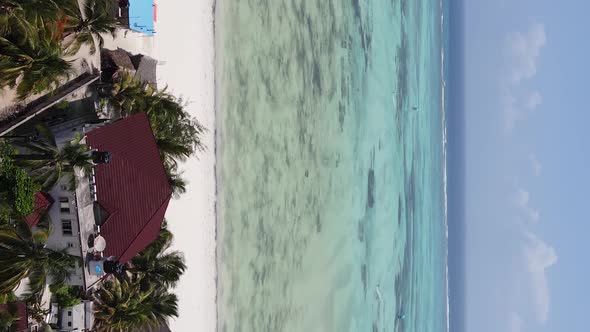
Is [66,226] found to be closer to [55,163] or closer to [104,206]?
[104,206]

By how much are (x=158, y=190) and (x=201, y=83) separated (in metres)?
4.83

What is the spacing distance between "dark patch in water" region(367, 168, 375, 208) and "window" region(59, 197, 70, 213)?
19321mm

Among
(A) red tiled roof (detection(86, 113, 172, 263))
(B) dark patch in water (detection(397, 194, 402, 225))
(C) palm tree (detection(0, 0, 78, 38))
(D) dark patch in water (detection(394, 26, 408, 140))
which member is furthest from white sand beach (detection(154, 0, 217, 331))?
(D) dark patch in water (detection(394, 26, 408, 140))

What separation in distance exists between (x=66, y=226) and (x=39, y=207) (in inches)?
31.5

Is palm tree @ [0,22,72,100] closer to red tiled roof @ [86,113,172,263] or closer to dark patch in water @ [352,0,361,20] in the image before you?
red tiled roof @ [86,113,172,263]

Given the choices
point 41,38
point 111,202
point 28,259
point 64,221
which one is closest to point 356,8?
point 111,202

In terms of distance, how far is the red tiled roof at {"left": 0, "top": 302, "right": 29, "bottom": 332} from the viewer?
1331cm

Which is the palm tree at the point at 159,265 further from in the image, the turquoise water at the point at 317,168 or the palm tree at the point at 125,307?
the turquoise water at the point at 317,168

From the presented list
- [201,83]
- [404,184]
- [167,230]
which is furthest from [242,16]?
[404,184]

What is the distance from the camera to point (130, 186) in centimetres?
1588

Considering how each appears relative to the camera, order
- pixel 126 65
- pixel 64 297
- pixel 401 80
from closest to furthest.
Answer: pixel 64 297 → pixel 126 65 → pixel 401 80

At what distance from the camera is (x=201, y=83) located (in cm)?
2039

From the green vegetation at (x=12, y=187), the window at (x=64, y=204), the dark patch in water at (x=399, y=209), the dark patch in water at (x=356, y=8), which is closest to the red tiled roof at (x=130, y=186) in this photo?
the window at (x=64, y=204)

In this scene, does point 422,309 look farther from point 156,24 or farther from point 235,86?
point 156,24
